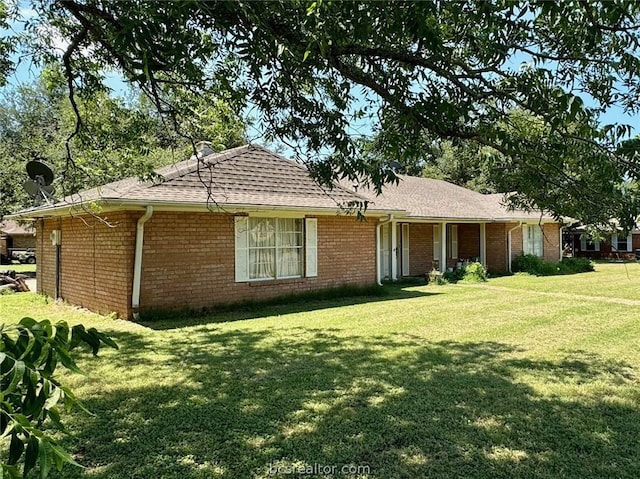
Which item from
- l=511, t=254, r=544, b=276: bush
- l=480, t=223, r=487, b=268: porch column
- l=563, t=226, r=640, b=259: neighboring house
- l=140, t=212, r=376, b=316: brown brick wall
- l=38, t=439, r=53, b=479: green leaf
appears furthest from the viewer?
l=563, t=226, r=640, b=259: neighboring house

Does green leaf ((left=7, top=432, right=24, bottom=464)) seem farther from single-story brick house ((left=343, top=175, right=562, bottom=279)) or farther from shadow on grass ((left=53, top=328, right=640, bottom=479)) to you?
single-story brick house ((left=343, top=175, right=562, bottom=279))

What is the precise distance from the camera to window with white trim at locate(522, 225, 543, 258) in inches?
889

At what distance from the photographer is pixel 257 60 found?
381cm

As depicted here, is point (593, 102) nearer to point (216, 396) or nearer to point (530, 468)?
point (530, 468)

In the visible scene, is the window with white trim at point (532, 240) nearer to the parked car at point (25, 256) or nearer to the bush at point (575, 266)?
the bush at point (575, 266)

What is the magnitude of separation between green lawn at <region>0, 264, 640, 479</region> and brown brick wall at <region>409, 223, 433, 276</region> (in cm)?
986

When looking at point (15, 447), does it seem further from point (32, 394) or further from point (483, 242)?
point (483, 242)

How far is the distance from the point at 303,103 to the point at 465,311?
7850 mm

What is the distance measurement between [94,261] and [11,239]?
112 ft

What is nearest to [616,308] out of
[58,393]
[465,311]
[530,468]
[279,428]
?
[465,311]

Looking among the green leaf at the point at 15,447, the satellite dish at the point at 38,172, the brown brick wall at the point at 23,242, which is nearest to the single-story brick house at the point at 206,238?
the satellite dish at the point at 38,172

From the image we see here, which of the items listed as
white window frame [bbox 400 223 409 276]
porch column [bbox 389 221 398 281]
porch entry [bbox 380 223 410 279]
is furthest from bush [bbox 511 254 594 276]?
porch column [bbox 389 221 398 281]

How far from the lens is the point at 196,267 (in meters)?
10.8

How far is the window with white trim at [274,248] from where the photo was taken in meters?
11.7
